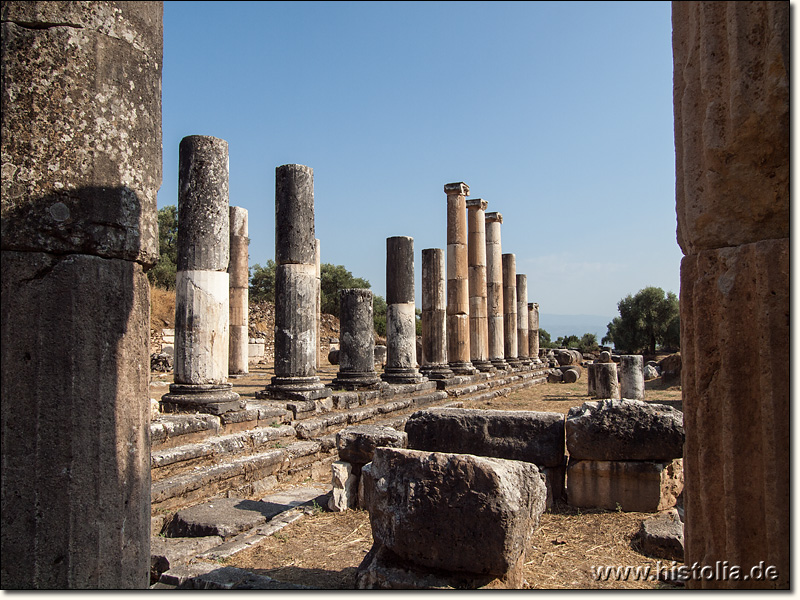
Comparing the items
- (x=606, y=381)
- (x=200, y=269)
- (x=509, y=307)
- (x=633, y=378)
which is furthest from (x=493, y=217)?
(x=200, y=269)

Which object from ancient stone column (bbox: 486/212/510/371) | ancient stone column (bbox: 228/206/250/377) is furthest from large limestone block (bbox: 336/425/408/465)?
ancient stone column (bbox: 486/212/510/371)

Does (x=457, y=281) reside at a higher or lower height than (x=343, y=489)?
higher

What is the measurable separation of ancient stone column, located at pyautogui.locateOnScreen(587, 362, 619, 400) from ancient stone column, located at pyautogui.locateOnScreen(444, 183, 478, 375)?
4102 mm

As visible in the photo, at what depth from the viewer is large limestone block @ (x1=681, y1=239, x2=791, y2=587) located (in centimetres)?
219

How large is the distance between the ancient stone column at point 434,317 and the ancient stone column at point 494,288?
6.23 meters

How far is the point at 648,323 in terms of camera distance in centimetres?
4397

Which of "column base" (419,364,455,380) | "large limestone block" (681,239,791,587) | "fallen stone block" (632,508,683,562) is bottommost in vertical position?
"fallen stone block" (632,508,683,562)

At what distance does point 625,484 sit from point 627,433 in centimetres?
50

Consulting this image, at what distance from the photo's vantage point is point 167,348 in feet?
75.6

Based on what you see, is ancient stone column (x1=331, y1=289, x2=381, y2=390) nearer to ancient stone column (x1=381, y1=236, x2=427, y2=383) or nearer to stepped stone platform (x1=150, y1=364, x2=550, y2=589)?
stepped stone platform (x1=150, y1=364, x2=550, y2=589)

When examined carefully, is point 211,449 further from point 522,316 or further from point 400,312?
point 522,316

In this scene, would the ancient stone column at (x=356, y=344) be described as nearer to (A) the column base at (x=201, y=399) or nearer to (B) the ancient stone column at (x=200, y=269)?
(B) the ancient stone column at (x=200, y=269)

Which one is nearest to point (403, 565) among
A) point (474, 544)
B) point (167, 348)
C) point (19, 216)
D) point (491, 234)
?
point (474, 544)

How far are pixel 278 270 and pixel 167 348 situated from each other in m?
12.8
